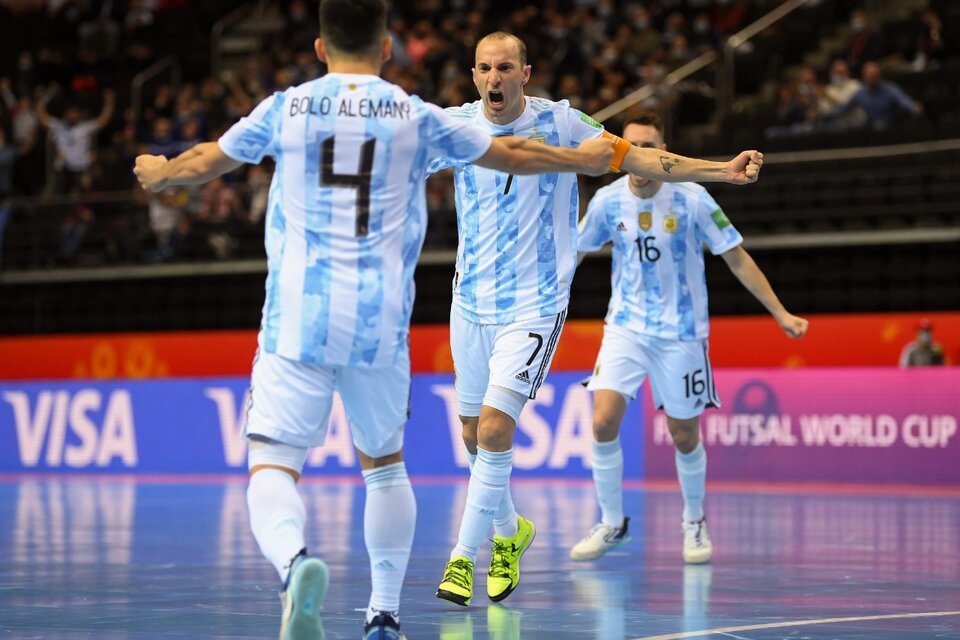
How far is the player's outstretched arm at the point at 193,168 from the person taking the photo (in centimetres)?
526

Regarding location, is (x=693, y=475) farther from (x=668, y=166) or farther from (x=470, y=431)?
(x=668, y=166)

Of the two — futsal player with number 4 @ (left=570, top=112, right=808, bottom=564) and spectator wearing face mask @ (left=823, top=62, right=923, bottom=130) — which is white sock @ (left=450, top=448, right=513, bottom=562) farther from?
spectator wearing face mask @ (left=823, top=62, right=923, bottom=130)

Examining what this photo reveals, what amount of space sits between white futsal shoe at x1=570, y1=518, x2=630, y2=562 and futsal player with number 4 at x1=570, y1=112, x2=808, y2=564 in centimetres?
2

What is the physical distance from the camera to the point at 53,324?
23.4 meters

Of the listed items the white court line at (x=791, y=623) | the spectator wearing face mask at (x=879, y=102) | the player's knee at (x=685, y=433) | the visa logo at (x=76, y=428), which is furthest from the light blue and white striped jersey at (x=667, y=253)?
the visa logo at (x=76, y=428)

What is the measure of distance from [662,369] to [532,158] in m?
4.34

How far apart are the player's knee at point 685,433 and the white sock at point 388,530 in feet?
14.7

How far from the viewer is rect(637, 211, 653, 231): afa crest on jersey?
31.3 feet

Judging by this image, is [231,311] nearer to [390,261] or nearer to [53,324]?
[53,324]

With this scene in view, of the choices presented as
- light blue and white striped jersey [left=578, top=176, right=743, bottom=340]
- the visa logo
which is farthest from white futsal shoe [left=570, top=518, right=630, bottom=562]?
the visa logo

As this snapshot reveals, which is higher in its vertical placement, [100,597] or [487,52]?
[487,52]

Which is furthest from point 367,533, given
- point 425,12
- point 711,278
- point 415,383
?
point 425,12

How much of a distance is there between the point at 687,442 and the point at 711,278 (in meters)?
9.87

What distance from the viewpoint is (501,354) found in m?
7.41
